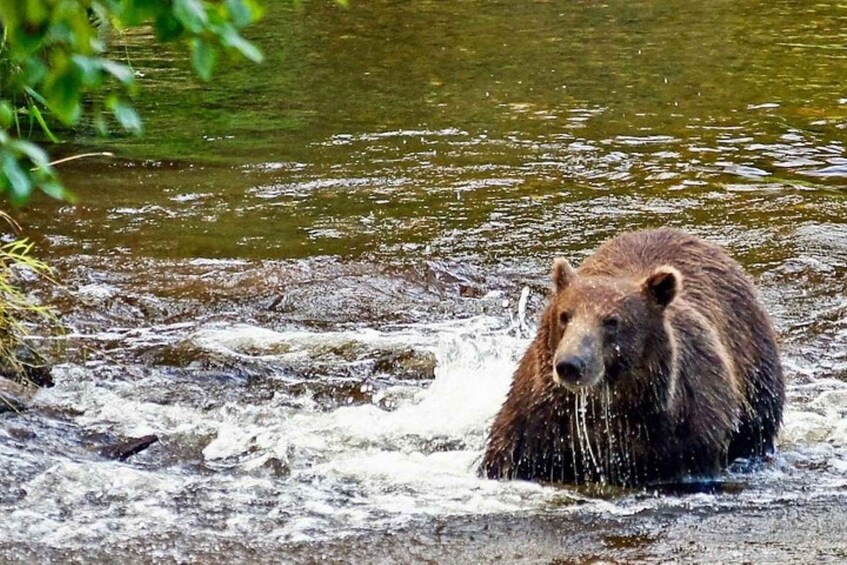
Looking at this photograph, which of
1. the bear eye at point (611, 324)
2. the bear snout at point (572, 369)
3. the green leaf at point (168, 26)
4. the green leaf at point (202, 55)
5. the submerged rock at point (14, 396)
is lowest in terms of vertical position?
the submerged rock at point (14, 396)

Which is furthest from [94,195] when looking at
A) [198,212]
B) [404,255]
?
[404,255]

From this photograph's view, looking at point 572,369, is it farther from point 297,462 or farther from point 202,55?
point 202,55

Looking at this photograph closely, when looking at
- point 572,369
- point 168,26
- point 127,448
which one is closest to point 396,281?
point 127,448

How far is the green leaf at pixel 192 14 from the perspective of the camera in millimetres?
1869

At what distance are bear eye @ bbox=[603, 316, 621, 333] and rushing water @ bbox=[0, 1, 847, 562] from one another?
32.5 inches

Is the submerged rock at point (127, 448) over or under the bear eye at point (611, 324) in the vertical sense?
under

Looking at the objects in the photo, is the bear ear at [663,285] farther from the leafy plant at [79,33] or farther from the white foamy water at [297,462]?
the leafy plant at [79,33]

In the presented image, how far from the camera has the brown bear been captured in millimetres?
6098

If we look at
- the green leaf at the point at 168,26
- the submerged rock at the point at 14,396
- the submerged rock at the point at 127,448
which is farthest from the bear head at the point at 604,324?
the green leaf at the point at 168,26

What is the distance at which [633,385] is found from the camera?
6.20m

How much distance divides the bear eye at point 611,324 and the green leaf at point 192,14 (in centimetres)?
430

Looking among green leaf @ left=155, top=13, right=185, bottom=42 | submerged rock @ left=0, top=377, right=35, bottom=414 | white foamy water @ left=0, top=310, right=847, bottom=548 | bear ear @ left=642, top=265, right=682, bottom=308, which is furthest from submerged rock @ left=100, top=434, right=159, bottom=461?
green leaf @ left=155, top=13, right=185, bottom=42

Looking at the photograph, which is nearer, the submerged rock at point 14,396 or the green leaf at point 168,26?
the green leaf at point 168,26

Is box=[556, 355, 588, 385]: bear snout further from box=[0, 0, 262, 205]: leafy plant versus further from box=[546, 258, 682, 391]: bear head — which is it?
box=[0, 0, 262, 205]: leafy plant
